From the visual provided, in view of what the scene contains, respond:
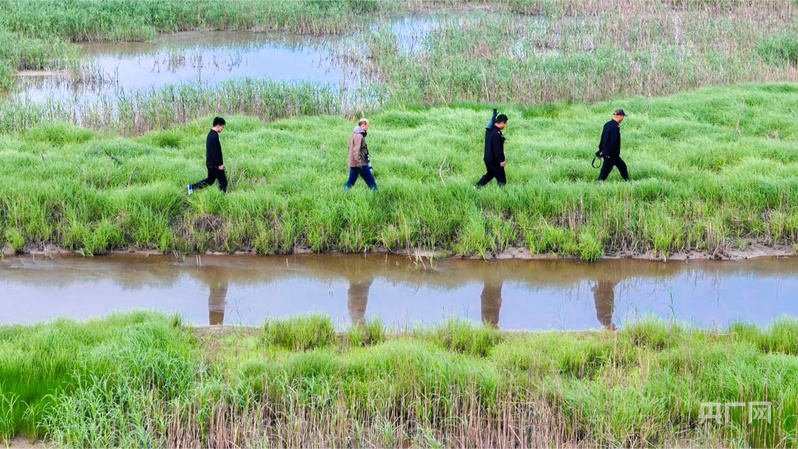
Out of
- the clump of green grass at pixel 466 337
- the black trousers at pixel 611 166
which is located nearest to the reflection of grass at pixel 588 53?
the black trousers at pixel 611 166

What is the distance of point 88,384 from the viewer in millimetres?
6852

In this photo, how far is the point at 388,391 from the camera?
6.70 m

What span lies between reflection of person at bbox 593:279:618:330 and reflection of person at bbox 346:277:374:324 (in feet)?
8.45

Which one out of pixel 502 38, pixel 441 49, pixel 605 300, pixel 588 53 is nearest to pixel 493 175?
pixel 605 300

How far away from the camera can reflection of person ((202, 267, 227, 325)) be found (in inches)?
366

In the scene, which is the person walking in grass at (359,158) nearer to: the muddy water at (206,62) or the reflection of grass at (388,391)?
the reflection of grass at (388,391)

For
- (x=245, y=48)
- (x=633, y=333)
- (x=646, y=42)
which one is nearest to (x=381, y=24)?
(x=245, y=48)

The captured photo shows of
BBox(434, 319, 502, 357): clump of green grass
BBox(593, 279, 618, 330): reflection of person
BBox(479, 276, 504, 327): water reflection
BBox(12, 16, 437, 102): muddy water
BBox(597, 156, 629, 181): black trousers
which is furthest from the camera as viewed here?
BBox(12, 16, 437, 102): muddy water

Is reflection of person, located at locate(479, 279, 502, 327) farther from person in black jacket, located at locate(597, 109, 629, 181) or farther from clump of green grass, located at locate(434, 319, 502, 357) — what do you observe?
person in black jacket, located at locate(597, 109, 629, 181)

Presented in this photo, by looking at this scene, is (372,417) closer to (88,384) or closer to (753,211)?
(88,384)

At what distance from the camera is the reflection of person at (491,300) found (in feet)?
30.6

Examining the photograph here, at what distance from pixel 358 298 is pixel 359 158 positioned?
251cm

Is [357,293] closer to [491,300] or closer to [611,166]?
[491,300]

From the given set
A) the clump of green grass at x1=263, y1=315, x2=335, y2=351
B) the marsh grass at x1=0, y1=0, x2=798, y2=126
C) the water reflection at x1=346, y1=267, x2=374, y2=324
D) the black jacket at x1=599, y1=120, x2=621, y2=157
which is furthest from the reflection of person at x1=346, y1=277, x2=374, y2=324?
the marsh grass at x1=0, y1=0, x2=798, y2=126
